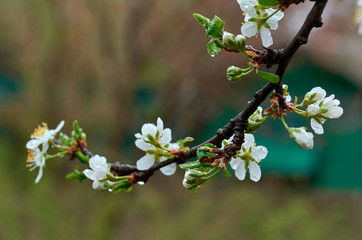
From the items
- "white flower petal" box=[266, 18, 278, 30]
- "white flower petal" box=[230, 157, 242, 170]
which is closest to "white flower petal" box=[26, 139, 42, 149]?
"white flower petal" box=[230, 157, 242, 170]

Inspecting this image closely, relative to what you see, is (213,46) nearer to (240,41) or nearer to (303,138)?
(240,41)

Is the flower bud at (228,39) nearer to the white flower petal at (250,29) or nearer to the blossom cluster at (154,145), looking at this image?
the white flower petal at (250,29)

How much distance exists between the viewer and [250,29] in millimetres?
584

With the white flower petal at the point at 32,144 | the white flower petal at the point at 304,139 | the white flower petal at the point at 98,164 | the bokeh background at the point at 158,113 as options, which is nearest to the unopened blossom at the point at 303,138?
the white flower petal at the point at 304,139

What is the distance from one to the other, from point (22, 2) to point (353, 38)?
440 cm

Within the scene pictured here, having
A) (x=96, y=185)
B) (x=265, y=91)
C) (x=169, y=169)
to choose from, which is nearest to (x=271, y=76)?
(x=265, y=91)

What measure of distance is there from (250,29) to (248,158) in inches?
7.8

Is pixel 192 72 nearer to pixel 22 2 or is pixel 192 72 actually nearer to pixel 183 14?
pixel 183 14

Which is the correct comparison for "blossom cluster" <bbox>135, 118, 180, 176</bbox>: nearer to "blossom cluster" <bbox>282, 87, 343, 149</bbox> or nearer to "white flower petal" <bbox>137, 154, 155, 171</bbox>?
"white flower petal" <bbox>137, 154, 155, 171</bbox>

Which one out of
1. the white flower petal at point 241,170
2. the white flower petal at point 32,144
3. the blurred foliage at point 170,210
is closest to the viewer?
the white flower petal at point 241,170

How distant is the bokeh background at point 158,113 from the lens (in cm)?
389

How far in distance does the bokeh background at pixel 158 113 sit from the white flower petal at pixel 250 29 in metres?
2.66

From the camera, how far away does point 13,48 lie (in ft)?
16.8

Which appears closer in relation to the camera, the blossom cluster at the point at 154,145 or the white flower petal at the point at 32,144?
the blossom cluster at the point at 154,145
